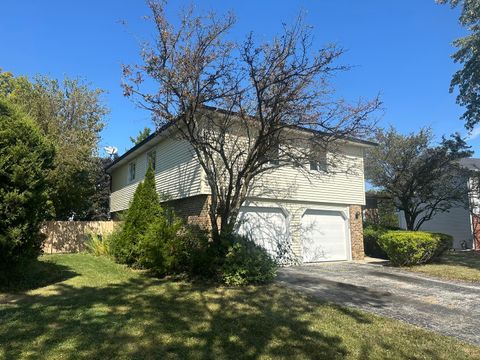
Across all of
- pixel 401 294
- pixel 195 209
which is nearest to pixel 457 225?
pixel 401 294

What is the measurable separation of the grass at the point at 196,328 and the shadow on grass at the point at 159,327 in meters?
0.01

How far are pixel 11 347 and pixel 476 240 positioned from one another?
28.7m

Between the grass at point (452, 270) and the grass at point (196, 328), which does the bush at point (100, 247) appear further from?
Result: the grass at point (452, 270)

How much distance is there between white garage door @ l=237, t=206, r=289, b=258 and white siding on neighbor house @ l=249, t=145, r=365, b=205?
58cm

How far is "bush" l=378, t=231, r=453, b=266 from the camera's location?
13.4 metres

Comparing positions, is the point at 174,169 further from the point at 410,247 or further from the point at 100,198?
the point at 100,198

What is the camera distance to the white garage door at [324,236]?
49.9 feet

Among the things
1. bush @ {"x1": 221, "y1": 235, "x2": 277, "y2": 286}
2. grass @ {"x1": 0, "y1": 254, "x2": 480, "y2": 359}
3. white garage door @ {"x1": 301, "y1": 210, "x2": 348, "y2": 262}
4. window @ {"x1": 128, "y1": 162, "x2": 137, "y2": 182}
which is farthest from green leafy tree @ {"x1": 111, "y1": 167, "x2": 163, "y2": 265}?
window @ {"x1": 128, "y1": 162, "x2": 137, "y2": 182}

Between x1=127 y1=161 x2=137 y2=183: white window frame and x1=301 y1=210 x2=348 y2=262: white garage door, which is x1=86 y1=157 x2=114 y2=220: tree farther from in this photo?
x1=301 y1=210 x2=348 y2=262: white garage door

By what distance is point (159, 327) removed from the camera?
5.68 meters

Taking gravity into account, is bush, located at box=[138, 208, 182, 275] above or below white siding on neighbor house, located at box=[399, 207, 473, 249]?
below

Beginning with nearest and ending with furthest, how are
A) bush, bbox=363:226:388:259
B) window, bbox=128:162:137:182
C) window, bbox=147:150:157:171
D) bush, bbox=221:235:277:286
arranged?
bush, bbox=221:235:277:286 < window, bbox=147:150:157:171 < bush, bbox=363:226:388:259 < window, bbox=128:162:137:182

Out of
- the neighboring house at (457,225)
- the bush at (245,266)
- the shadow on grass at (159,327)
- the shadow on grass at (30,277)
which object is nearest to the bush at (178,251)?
the bush at (245,266)

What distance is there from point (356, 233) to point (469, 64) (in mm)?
9876
